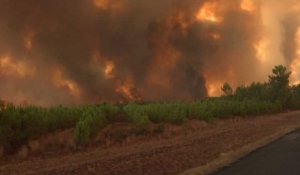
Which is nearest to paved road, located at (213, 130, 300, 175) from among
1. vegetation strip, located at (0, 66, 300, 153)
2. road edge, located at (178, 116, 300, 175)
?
road edge, located at (178, 116, 300, 175)

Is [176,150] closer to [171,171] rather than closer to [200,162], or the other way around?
[200,162]

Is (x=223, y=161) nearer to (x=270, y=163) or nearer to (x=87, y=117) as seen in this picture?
(x=270, y=163)

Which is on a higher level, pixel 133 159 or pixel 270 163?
pixel 133 159

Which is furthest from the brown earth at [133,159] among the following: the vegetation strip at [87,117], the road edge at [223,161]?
the vegetation strip at [87,117]

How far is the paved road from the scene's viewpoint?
14.9 m

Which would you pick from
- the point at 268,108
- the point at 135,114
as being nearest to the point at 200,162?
the point at 135,114

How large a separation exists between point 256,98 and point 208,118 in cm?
2953

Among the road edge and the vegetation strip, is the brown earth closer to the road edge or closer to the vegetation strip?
the road edge

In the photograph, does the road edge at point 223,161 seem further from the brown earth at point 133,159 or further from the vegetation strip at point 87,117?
the vegetation strip at point 87,117

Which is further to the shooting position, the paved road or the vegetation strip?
the vegetation strip

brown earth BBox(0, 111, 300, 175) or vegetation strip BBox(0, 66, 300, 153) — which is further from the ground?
vegetation strip BBox(0, 66, 300, 153)

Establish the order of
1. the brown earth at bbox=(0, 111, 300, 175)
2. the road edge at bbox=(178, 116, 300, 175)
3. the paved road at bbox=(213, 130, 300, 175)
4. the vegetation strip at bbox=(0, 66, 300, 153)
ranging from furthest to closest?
the vegetation strip at bbox=(0, 66, 300, 153), the brown earth at bbox=(0, 111, 300, 175), the road edge at bbox=(178, 116, 300, 175), the paved road at bbox=(213, 130, 300, 175)

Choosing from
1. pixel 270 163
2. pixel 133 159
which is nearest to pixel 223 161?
pixel 270 163

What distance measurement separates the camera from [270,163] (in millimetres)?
16812
